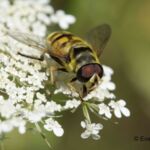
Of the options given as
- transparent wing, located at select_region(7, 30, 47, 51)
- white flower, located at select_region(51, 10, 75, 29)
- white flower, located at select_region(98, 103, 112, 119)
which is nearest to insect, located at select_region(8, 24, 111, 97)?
transparent wing, located at select_region(7, 30, 47, 51)

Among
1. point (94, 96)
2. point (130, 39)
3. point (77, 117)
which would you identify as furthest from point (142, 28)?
point (94, 96)

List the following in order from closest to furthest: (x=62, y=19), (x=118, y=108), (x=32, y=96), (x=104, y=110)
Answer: (x=32, y=96) → (x=104, y=110) → (x=118, y=108) → (x=62, y=19)

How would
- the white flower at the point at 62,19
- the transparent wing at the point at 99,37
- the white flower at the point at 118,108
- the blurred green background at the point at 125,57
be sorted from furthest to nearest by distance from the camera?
the blurred green background at the point at 125,57 → the white flower at the point at 62,19 → the transparent wing at the point at 99,37 → the white flower at the point at 118,108

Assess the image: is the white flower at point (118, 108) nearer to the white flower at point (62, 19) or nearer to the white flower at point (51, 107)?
the white flower at point (51, 107)

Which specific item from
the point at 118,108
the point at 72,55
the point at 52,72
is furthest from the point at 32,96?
the point at 118,108

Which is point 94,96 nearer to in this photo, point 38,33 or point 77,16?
point 38,33

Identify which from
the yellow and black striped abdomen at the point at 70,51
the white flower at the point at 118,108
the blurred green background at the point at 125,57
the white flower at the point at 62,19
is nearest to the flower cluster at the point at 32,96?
the white flower at the point at 118,108

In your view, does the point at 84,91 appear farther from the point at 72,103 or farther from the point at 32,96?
the point at 32,96

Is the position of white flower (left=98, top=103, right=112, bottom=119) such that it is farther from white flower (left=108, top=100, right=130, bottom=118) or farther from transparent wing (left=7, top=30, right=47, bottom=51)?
transparent wing (left=7, top=30, right=47, bottom=51)
